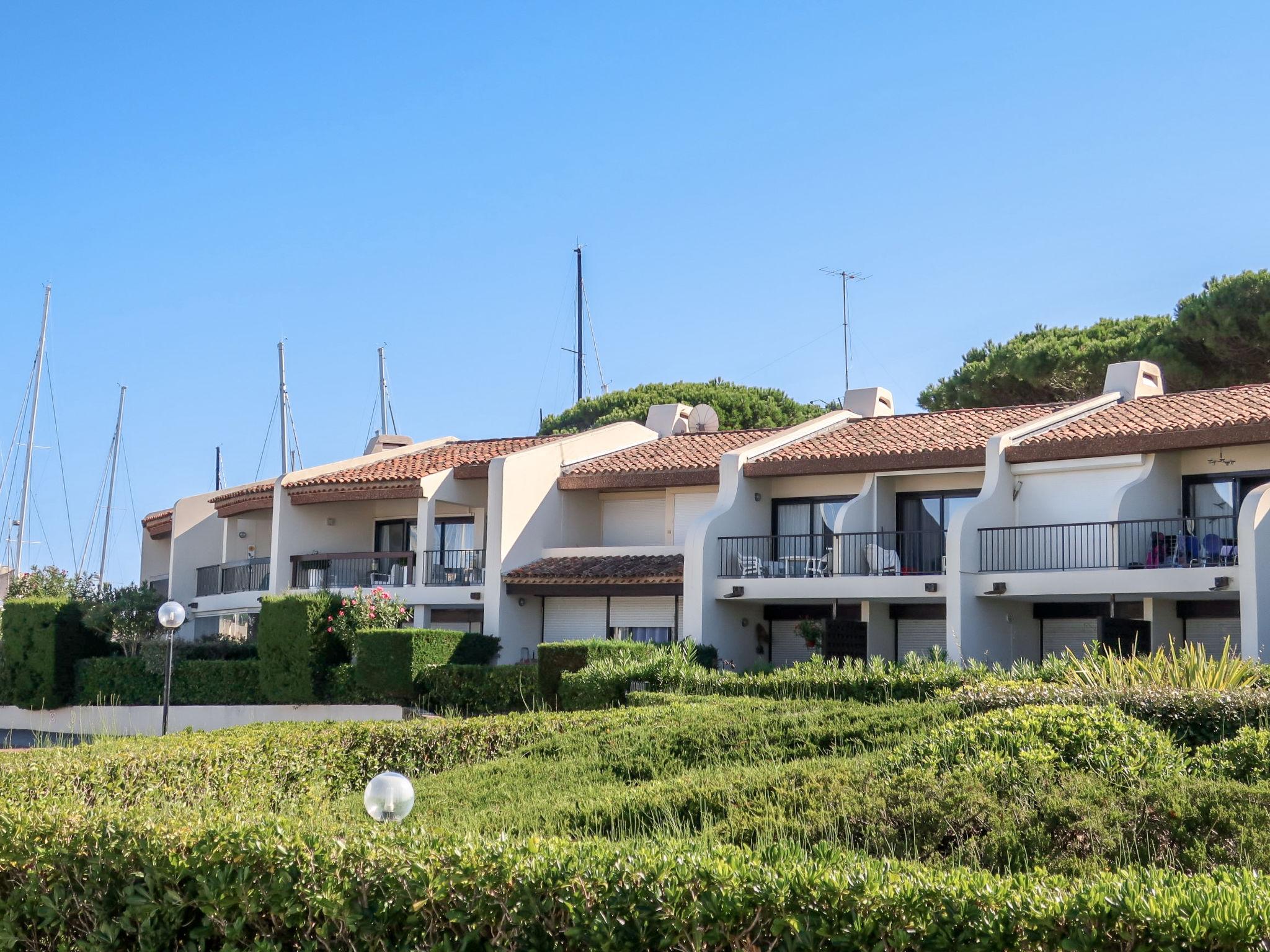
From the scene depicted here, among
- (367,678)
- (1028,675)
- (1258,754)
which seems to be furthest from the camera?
(367,678)

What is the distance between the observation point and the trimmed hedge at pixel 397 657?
87.3 feet

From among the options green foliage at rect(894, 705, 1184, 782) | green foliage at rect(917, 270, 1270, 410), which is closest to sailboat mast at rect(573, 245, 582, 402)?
green foliage at rect(917, 270, 1270, 410)

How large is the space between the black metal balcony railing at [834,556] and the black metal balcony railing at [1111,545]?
1701mm

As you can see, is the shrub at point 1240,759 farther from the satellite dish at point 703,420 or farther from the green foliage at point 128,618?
the green foliage at point 128,618

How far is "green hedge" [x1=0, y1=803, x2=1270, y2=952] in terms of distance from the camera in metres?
6.09

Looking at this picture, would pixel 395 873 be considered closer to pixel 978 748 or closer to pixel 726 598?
pixel 978 748

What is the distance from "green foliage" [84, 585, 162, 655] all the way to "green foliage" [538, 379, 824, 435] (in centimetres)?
2395

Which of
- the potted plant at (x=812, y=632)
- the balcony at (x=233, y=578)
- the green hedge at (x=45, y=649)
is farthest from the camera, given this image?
the balcony at (x=233, y=578)

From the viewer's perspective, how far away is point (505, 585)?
A: 99.7ft

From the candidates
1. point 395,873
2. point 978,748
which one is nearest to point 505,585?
point 978,748

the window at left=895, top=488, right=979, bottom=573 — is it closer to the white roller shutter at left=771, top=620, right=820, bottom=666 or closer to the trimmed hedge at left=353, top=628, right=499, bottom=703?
the white roller shutter at left=771, top=620, right=820, bottom=666

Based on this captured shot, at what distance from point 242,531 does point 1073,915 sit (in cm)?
3524

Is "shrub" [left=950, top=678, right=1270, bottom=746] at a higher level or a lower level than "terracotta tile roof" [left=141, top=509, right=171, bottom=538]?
lower

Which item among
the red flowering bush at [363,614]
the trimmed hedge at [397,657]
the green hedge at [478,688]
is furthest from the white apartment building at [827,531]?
the green hedge at [478,688]
